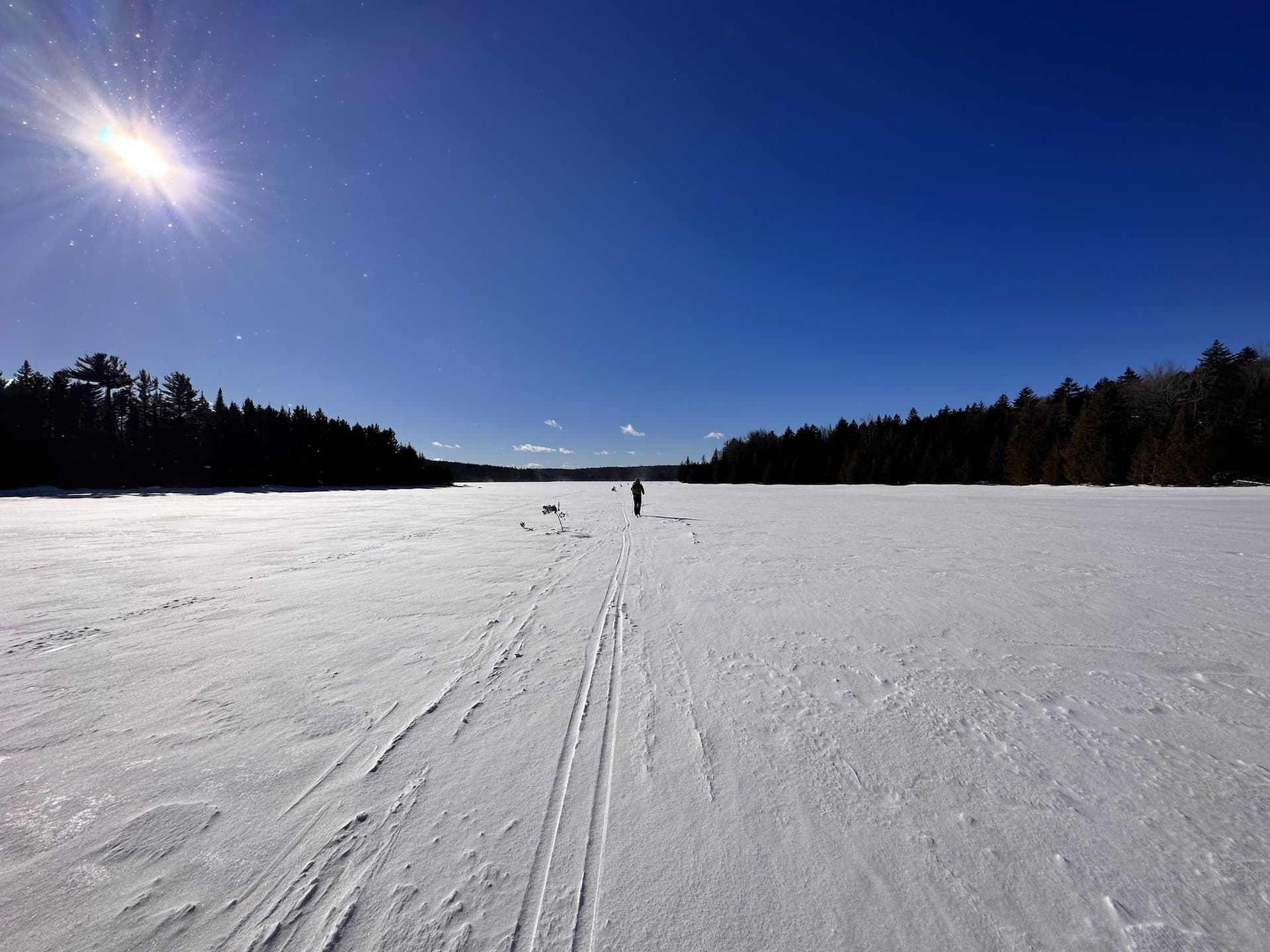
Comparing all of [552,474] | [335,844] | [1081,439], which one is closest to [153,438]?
[335,844]

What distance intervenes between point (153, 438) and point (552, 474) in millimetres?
141111

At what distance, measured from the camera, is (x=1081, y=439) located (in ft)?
120

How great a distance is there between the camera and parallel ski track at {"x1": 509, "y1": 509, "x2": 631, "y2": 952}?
187cm

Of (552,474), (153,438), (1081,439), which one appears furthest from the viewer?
(552,474)

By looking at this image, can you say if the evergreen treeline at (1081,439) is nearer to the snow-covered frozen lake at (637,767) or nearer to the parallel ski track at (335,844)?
the snow-covered frozen lake at (637,767)

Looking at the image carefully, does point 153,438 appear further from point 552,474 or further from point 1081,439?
point 552,474

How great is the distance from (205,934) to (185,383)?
7655 centimetres

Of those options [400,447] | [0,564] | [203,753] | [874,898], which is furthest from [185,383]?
[874,898]

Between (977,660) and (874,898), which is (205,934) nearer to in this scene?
(874,898)

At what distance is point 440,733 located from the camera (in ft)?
10.5

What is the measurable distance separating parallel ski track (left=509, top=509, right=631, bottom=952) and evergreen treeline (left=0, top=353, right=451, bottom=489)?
6575 centimetres

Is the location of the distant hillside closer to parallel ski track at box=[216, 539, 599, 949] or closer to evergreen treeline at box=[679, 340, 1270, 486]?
evergreen treeline at box=[679, 340, 1270, 486]

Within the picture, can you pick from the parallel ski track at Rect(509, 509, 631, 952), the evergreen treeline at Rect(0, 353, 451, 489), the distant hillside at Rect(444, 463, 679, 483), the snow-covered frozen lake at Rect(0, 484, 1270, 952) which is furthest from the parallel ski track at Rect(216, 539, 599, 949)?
the distant hillside at Rect(444, 463, 679, 483)

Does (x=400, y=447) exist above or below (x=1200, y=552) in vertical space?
above
